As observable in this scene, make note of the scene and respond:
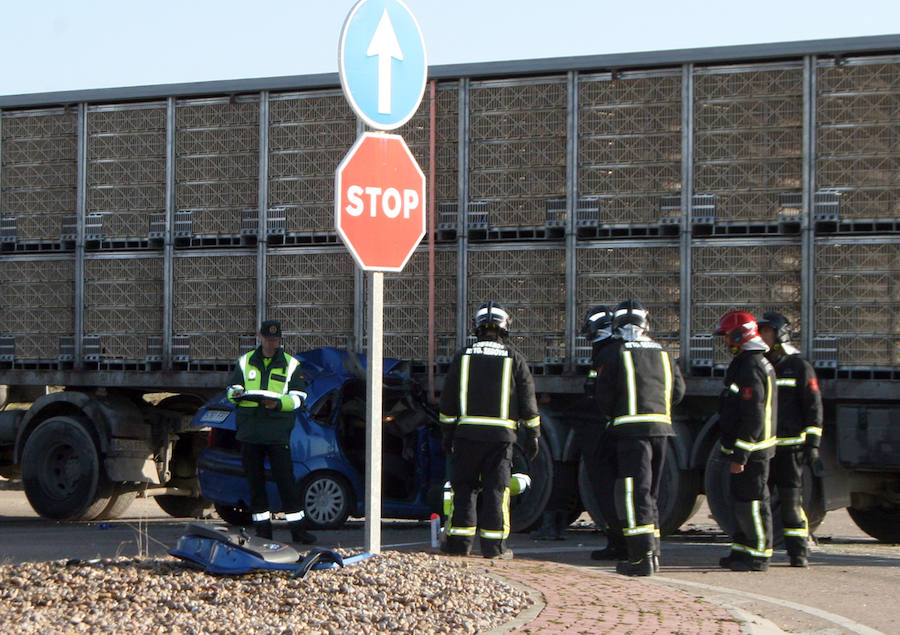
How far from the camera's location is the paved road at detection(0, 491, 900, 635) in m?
8.27

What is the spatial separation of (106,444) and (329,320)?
280 centimetres

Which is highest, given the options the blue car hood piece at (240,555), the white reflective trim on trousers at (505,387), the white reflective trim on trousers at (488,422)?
the white reflective trim on trousers at (505,387)

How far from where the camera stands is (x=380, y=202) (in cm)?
761

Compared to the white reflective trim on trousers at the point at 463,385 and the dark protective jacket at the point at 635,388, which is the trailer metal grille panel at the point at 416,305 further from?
the dark protective jacket at the point at 635,388

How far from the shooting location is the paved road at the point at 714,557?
8.27 meters

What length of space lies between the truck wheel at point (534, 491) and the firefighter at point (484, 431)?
7.98 feet

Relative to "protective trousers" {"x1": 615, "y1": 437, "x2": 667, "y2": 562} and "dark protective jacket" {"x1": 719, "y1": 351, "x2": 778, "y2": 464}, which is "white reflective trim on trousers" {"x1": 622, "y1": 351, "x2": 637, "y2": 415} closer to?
"protective trousers" {"x1": 615, "y1": 437, "x2": 667, "y2": 562}

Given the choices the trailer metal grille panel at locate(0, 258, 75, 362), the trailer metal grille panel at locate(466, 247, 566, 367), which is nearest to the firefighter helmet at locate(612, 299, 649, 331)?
the trailer metal grille panel at locate(466, 247, 566, 367)

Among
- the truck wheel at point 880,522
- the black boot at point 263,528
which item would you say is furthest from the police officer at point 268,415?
the truck wheel at point 880,522

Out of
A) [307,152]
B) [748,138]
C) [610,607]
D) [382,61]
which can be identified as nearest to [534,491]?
[748,138]

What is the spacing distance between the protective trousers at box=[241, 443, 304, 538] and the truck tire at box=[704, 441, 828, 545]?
3391 mm

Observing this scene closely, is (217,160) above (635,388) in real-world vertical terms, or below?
above

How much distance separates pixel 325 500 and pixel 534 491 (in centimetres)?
191

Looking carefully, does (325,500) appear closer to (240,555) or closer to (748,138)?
(748,138)
